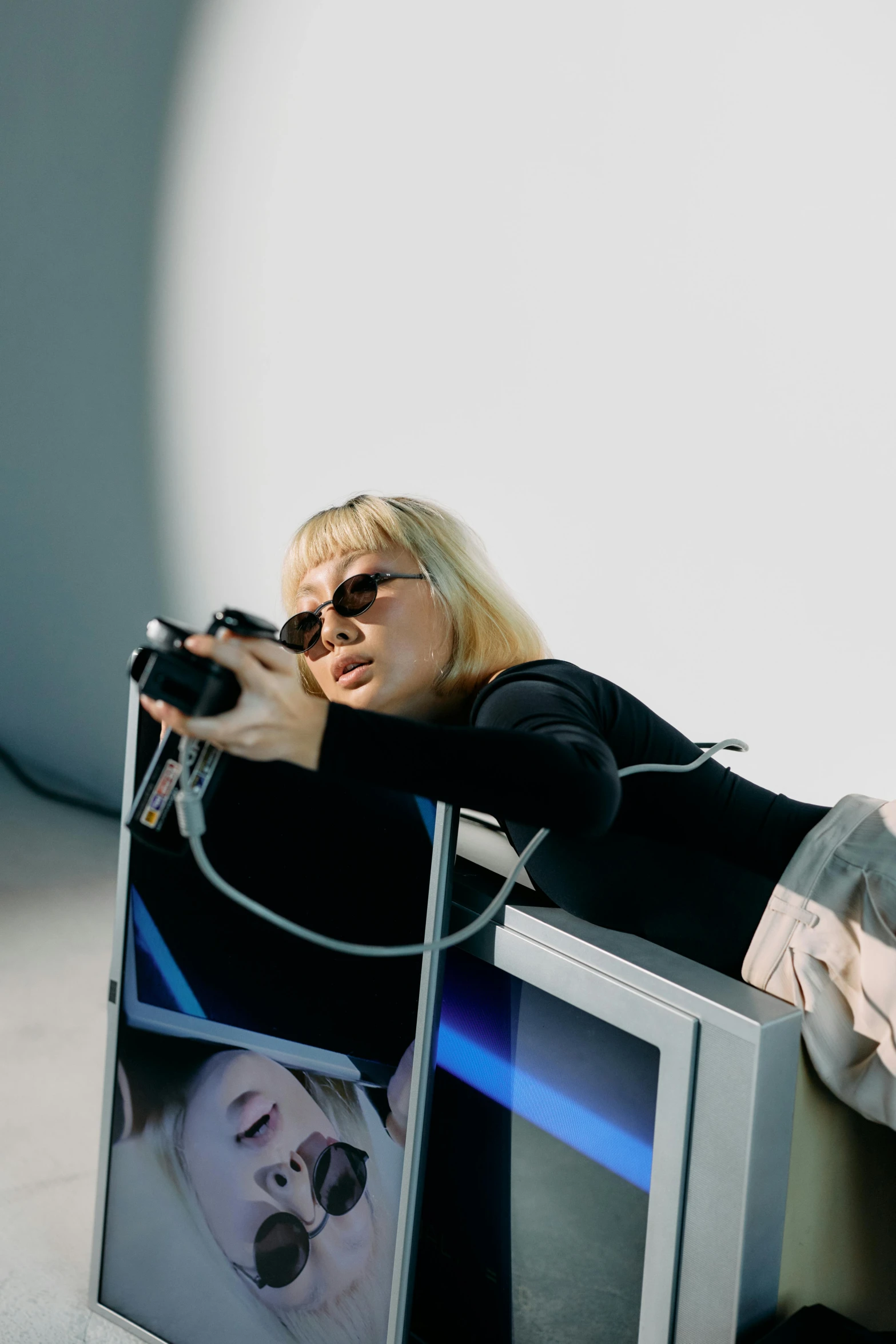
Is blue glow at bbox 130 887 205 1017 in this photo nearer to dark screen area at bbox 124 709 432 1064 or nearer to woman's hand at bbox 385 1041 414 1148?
dark screen area at bbox 124 709 432 1064

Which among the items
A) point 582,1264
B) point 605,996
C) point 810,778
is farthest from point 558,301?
point 582,1264

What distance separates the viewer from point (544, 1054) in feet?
3.47

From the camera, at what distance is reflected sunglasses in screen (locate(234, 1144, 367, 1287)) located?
1.11 metres

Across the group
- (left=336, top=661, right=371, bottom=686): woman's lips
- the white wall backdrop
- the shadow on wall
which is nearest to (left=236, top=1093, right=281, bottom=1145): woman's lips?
(left=336, top=661, right=371, bottom=686): woman's lips

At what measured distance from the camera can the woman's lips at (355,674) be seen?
117 centimetres

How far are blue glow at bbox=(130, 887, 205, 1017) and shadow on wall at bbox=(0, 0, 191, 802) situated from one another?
1775 mm

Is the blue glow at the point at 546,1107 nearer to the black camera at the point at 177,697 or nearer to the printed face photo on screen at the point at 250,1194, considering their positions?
the printed face photo on screen at the point at 250,1194

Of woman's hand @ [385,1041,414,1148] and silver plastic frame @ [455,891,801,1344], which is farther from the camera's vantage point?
woman's hand @ [385,1041,414,1148]

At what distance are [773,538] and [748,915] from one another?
2.61 feet

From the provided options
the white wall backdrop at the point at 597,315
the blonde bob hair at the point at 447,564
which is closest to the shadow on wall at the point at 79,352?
the white wall backdrop at the point at 597,315

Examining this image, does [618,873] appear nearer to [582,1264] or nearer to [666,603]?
[582,1264]


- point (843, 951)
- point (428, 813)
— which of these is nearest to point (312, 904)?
point (428, 813)

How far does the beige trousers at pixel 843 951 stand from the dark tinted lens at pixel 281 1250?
21.9 inches

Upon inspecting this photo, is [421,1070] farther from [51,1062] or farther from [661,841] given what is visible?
[51,1062]
